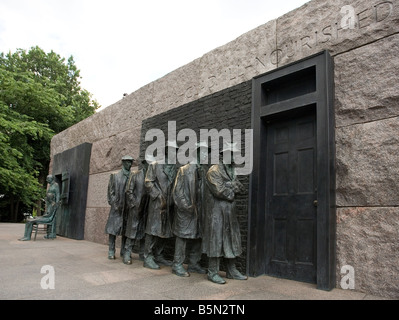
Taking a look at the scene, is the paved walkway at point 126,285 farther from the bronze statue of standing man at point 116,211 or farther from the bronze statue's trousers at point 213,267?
the bronze statue of standing man at point 116,211

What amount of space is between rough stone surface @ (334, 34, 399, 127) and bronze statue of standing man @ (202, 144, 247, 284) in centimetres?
172

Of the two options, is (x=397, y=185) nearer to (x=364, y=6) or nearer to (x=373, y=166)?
(x=373, y=166)

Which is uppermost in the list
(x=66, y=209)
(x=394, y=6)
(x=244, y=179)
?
(x=394, y=6)

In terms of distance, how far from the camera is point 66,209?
1109 centimetres

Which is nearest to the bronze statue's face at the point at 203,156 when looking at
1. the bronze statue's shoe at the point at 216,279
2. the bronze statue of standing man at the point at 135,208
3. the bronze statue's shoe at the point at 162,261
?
the bronze statue of standing man at the point at 135,208

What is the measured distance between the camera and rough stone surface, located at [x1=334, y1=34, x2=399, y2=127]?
4203 millimetres

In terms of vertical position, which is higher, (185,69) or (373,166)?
(185,69)

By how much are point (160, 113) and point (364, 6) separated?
4719 millimetres

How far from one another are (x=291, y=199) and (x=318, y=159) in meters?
0.85

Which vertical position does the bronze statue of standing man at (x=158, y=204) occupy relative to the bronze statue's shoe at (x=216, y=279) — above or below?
above

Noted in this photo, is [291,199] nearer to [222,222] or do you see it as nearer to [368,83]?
[222,222]

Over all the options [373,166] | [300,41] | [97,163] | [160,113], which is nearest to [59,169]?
[97,163]

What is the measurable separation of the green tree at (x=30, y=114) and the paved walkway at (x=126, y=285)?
39.9ft

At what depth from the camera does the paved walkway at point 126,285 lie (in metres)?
3.85
